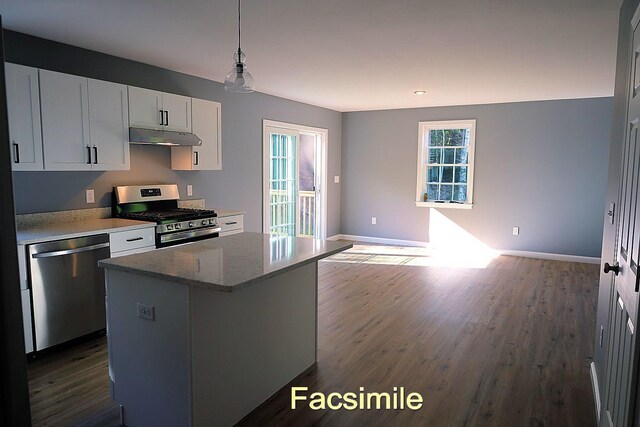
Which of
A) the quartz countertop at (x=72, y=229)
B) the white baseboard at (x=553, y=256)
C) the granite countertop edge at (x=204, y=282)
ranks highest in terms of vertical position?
the quartz countertop at (x=72, y=229)

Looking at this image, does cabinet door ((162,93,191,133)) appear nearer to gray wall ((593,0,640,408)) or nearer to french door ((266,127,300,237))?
french door ((266,127,300,237))

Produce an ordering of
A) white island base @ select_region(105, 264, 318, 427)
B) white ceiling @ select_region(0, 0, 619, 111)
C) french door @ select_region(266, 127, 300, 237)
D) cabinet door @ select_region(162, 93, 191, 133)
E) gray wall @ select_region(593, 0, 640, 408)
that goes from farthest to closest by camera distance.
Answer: french door @ select_region(266, 127, 300, 237)
cabinet door @ select_region(162, 93, 191, 133)
white ceiling @ select_region(0, 0, 619, 111)
gray wall @ select_region(593, 0, 640, 408)
white island base @ select_region(105, 264, 318, 427)

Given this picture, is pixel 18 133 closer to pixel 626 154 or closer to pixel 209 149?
pixel 209 149

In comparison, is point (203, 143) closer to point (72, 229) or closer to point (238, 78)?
point (72, 229)

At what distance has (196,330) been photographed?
2.17 metres

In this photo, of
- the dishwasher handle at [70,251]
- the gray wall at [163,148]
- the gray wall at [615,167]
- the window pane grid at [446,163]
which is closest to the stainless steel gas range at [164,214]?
the gray wall at [163,148]

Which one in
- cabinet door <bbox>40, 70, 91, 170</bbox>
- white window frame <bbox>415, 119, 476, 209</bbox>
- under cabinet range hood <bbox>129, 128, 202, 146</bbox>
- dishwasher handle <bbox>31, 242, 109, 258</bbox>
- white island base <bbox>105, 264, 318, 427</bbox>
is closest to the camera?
white island base <bbox>105, 264, 318, 427</bbox>

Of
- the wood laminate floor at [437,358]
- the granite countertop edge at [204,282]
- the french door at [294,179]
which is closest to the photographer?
the granite countertop edge at [204,282]

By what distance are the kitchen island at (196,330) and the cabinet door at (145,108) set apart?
191 centimetres

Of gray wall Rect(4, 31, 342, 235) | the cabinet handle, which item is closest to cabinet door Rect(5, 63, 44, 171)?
the cabinet handle

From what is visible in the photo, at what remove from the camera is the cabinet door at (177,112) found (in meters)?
4.42

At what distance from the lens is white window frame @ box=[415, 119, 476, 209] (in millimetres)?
7286

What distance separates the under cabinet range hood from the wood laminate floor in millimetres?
1778

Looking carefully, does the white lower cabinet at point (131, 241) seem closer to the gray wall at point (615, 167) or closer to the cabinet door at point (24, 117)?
the cabinet door at point (24, 117)
